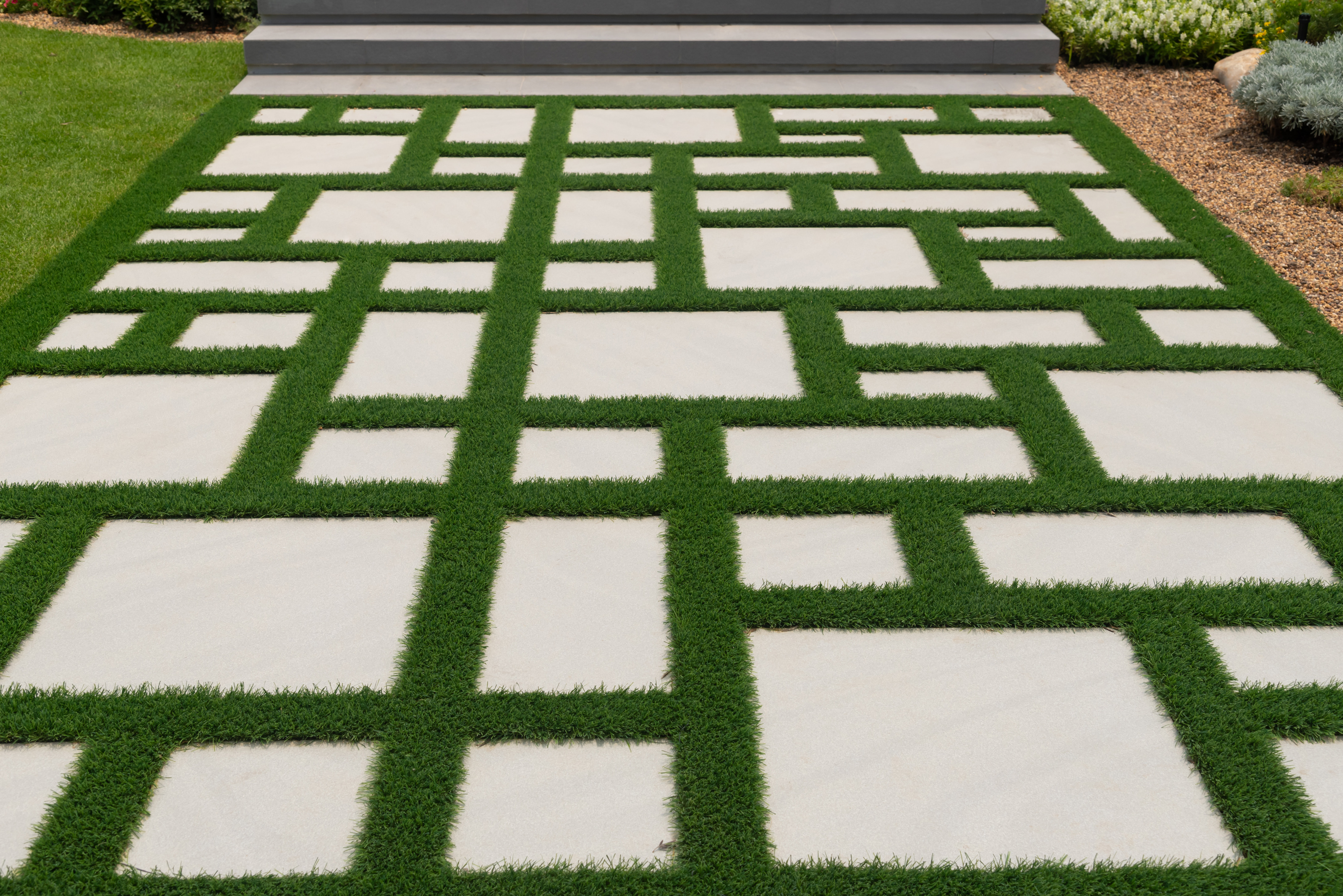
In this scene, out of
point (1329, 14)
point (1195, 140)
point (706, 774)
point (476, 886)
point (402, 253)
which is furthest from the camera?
point (1329, 14)

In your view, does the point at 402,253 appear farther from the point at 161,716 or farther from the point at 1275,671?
the point at 1275,671

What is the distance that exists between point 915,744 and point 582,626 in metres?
0.95

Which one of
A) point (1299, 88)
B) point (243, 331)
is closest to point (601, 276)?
point (243, 331)

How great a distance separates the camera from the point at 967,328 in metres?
4.28

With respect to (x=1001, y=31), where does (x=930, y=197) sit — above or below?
below

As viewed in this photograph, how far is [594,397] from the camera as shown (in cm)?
377

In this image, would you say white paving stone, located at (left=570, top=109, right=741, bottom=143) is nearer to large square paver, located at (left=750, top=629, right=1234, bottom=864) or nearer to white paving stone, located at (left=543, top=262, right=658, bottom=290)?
white paving stone, located at (left=543, top=262, right=658, bottom=290)

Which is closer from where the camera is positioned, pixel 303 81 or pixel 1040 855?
pixel 1040 855

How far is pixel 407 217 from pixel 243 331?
135 centimetres

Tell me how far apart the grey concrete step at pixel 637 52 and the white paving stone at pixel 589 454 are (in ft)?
15.7

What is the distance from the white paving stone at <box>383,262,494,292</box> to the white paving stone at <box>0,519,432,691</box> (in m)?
1.70

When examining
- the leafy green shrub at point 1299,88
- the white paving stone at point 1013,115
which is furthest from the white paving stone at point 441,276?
the leafy green shrub at point 1299,88

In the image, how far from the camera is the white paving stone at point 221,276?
14.9ft

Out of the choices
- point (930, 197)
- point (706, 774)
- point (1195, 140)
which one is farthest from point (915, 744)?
point (1195, 140)
